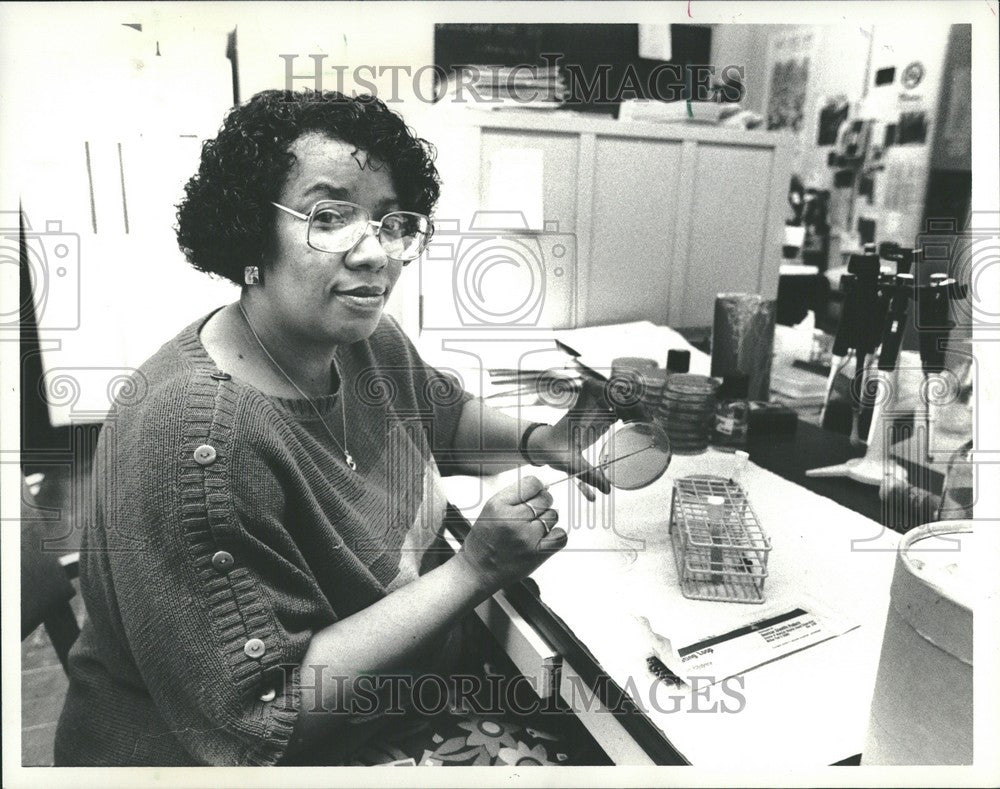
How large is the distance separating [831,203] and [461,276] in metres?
2.12

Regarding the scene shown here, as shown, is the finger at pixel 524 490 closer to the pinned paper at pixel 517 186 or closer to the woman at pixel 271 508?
the woman at pixel 271 508

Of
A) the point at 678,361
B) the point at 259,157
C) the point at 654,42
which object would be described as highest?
the point at 654,42

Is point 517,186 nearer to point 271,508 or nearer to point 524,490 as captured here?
point 524,490

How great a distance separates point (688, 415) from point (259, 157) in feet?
2.72

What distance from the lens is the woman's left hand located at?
1122 mm

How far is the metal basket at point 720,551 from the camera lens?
32.5 inches

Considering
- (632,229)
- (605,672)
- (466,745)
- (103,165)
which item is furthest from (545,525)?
(632,229)

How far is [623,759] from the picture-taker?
709mm

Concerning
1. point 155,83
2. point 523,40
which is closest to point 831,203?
point 523,40

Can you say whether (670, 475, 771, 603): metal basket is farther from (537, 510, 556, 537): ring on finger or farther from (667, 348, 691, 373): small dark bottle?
(667, 348, 691, 373): small dark bottle

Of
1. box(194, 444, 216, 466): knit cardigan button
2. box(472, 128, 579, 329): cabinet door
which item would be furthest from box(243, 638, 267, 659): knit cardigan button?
box(472, 128, 579, 329): cabinet door

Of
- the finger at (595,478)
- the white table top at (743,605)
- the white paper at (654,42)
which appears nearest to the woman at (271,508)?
the white table top at (743,605)

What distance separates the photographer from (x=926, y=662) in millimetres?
542

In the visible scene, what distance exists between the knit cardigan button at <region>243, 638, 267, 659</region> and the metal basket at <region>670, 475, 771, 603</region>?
0.49m
